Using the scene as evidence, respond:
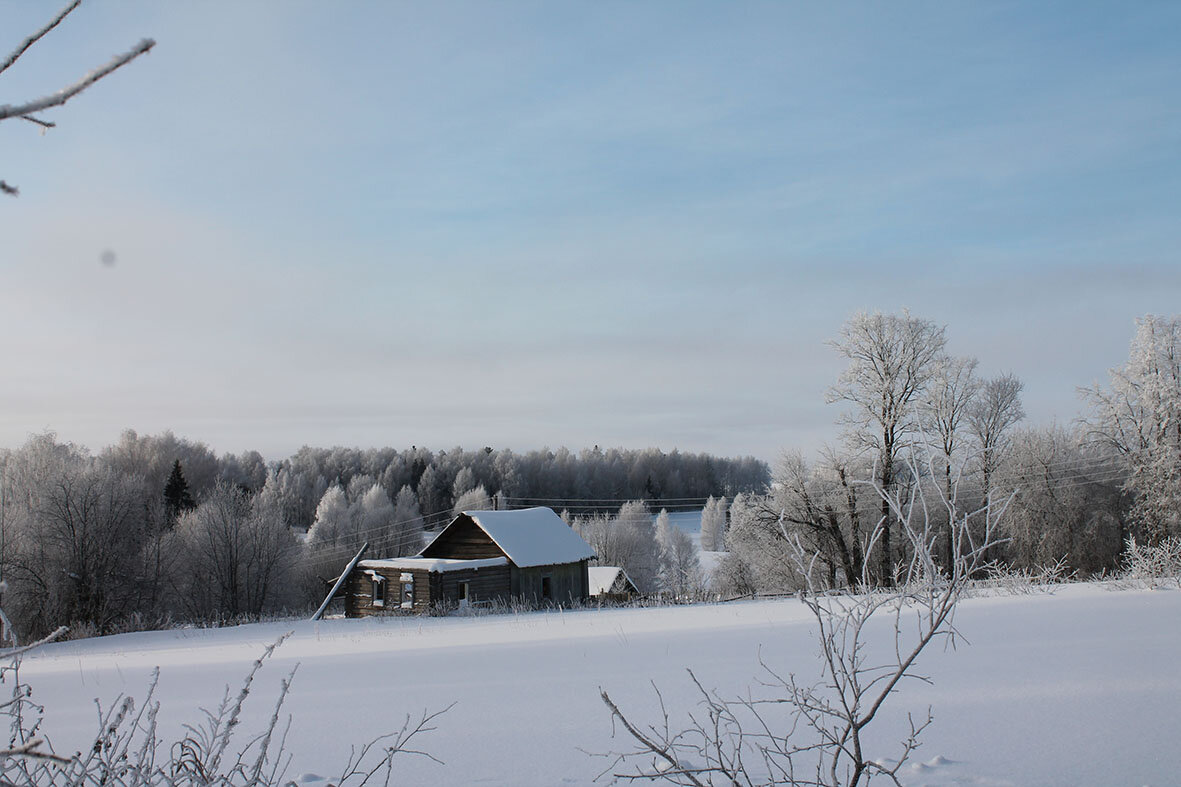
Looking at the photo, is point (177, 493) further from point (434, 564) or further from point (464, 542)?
point (434, 564)

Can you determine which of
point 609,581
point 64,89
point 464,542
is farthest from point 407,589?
point 64,89

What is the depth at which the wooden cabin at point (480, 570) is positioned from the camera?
78.2 feet

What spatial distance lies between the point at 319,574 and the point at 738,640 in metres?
42.7

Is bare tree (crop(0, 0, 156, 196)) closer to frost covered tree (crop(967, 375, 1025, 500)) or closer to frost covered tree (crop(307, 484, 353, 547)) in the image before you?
frost covered tree (crop(967, 375, 1025, 500))

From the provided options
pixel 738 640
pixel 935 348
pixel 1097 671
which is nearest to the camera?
pixel 1097 671

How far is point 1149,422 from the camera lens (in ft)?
81.5

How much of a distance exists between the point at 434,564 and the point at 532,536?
440cm

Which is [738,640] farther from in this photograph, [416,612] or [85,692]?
[416,612]

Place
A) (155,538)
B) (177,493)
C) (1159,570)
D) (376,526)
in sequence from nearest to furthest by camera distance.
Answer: (1159,570) < (155,538) < (177,493) < (376,526)

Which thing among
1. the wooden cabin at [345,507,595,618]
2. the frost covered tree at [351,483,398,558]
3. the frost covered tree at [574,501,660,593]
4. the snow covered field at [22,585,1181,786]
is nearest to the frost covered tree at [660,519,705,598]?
the frost covered tree at [574,501,660,593]

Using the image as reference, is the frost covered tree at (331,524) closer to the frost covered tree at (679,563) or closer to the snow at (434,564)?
the frost covered tree at (679,563)

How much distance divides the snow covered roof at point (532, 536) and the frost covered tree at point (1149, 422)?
1823 cm

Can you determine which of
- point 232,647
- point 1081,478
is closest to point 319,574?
point 232,647

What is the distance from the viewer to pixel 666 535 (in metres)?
62.8
